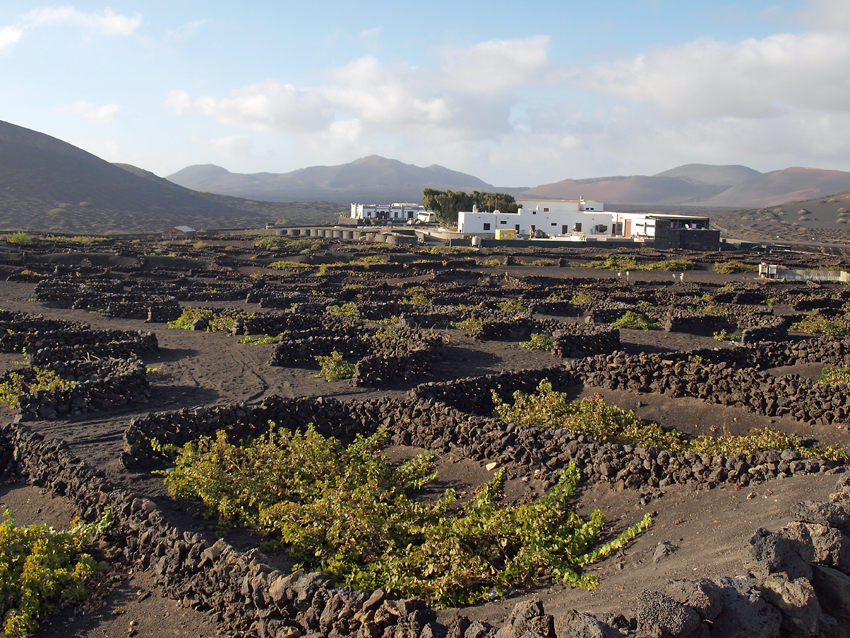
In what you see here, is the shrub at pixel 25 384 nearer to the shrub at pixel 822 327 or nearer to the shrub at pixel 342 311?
the shrub at pixel 342 311

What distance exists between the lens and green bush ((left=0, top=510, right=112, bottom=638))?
4820 mm

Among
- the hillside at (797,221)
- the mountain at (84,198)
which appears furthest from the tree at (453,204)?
the mountain at (84,198)

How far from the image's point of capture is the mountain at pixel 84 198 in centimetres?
9625

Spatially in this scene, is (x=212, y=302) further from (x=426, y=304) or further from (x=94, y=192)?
(x=94, y=192)

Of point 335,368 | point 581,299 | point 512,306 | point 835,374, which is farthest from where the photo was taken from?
point 581,299

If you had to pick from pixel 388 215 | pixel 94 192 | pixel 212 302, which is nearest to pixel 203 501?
pixel 212 302

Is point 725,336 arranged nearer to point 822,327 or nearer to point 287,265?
point 822,327

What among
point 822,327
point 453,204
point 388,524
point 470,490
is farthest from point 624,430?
point 453,204

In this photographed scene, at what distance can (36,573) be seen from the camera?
5.00 m

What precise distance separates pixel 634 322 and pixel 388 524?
14.0 metres

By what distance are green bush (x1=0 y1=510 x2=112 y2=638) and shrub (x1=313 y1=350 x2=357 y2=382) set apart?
6.54 metres

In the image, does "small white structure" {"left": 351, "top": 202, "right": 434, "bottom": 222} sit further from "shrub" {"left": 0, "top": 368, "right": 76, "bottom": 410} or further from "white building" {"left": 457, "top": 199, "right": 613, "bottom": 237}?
"shrub" {"left": 0, "top": 368, "right": 76, "bottom": 410}

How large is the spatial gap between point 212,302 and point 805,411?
1952 centimetres

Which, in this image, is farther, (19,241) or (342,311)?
(19,241)
